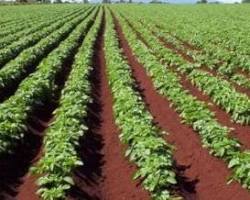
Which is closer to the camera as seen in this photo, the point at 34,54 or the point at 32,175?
the point at 32,175

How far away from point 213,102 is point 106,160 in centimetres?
430

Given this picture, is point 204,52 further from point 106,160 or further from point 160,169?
point 160,169

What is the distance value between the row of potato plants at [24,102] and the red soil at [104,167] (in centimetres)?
132

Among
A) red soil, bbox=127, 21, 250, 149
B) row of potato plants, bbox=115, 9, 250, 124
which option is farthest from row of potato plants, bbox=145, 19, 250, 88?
row of potato plants, bbox=115, 9, 250, 124

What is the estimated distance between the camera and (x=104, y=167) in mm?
9680

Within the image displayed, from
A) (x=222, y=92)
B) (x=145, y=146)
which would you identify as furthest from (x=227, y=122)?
(x=145, y=146)

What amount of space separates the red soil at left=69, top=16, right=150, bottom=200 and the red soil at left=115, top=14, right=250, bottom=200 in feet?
2.79

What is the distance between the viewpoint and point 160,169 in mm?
8227

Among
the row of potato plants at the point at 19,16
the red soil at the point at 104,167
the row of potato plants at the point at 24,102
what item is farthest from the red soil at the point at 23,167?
the row of potato plants at the point at 19,16

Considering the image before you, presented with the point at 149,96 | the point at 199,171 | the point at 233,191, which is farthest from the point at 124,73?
the point at 233,191

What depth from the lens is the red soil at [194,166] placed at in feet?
27.2

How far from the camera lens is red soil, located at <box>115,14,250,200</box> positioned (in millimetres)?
8281

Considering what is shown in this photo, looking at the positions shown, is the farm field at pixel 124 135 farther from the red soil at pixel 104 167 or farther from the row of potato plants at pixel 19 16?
the row of potato plants at pixel 19 16

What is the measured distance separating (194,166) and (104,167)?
1.64m
